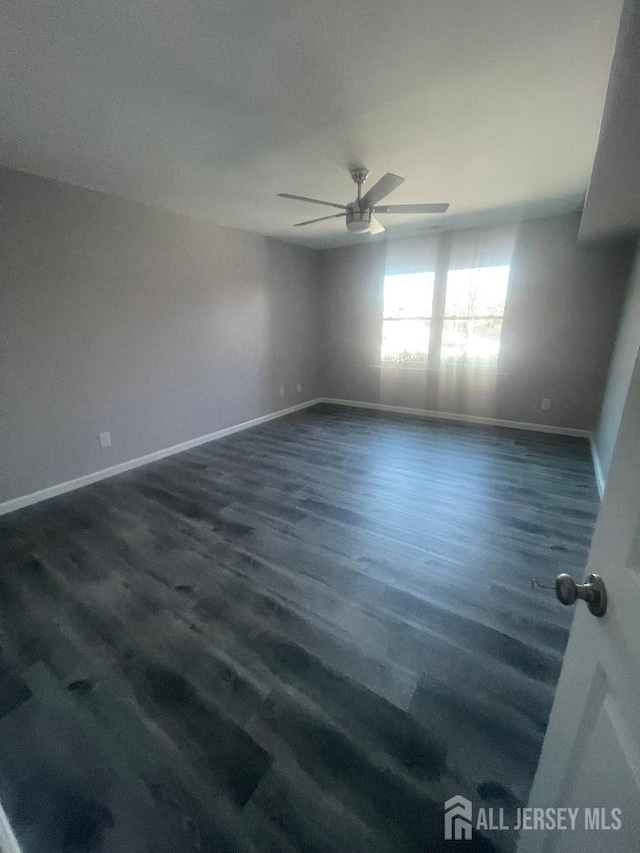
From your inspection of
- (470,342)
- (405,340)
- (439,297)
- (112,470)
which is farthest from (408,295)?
(112,470)

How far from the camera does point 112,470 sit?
3.21 m

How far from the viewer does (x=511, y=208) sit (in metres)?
3.38

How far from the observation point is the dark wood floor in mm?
1031

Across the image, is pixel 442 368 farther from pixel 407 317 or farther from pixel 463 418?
pixel 407 317

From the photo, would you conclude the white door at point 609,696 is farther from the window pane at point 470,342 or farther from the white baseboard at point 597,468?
the window pane at point 470,342

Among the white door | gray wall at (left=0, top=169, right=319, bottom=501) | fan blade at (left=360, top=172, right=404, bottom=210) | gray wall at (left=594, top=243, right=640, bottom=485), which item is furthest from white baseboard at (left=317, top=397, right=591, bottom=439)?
the white door

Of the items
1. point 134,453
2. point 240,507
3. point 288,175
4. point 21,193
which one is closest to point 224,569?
point 240,507

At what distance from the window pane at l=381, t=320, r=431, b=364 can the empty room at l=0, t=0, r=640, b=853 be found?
1096mm

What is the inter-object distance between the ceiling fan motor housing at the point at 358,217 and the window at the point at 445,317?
238 centimetres

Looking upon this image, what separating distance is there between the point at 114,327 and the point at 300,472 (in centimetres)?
211

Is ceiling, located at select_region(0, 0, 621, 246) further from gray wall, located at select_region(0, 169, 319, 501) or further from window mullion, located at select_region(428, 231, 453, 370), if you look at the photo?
window mullion, located at select_region(428, 231, 453, 370)

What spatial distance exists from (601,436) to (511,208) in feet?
7.89

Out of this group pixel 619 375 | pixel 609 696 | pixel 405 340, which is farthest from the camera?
pixel 405 340

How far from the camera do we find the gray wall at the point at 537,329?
147 inches
